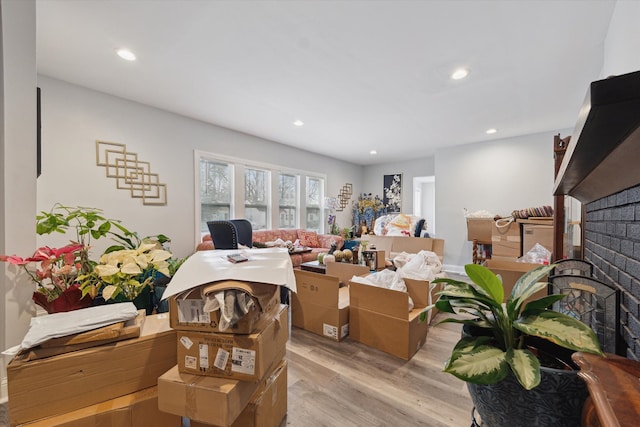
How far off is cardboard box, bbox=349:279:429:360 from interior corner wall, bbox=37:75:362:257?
2783 millimetres

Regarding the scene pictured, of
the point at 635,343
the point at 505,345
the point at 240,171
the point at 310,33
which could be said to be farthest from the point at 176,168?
the point at 635,343

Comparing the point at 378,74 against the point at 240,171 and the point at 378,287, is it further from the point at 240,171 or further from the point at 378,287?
the point at 240,171

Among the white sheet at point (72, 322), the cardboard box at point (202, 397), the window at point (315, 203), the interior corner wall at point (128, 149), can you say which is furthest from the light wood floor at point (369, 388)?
the window at point (315, 203)

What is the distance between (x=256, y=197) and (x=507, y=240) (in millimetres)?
4206

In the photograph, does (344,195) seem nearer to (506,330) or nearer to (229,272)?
(229,272)

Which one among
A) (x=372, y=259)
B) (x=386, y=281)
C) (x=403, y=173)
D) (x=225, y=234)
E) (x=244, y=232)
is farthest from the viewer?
(x=403, y=173)

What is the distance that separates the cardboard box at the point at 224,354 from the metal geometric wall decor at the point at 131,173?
9.80 feet

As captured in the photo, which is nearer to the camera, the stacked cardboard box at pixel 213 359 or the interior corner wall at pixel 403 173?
the stacked cardboard box at pixel 213 359

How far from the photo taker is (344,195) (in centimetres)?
670

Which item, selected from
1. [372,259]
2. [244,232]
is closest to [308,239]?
[244,232]

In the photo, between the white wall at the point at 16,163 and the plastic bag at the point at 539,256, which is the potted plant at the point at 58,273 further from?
the plastic bag at the point at 539,256

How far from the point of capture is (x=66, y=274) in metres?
1.12

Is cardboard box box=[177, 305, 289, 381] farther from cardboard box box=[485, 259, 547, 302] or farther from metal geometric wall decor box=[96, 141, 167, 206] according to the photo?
metal geometric wall decor box=[96, 141, 167, 206]

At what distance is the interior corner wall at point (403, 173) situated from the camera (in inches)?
242
